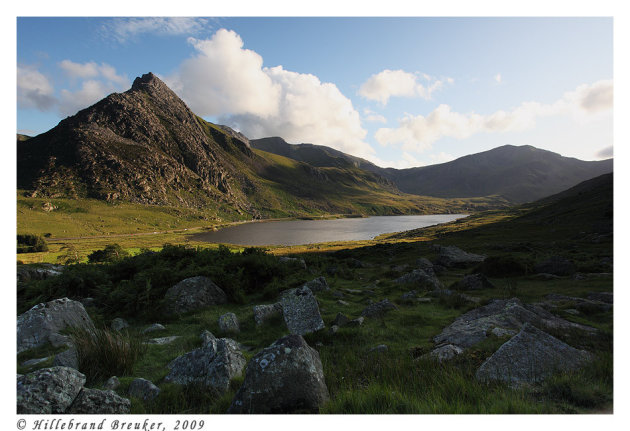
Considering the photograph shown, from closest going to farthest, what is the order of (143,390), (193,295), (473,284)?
(143,390) → (193,295) → (473,284)

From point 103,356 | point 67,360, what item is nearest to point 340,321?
point 103,356

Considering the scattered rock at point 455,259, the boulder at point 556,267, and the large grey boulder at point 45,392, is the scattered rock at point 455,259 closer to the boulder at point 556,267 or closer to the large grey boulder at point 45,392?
the boulder at point 556,267

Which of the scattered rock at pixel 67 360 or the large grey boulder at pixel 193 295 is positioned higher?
the scattered rock at pixel 67 360

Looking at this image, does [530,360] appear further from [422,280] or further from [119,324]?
[119,324]

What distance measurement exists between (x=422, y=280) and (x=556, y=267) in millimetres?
10304

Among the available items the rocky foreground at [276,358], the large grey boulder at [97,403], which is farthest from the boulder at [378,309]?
the large grey boulder at [97,403]

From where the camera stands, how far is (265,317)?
11.0m

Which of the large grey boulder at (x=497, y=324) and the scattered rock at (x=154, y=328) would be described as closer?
the large grey boulder at (x=497, y=324)

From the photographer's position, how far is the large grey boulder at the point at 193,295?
42.2 feet

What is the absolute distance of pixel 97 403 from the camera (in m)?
4.61

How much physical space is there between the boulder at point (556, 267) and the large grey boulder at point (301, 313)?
19167mm

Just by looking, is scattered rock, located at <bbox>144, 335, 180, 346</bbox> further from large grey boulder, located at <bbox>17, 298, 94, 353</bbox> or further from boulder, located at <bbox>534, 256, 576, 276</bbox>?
boulder, located at <bbox>534, 256, 576, 276</bbox>
